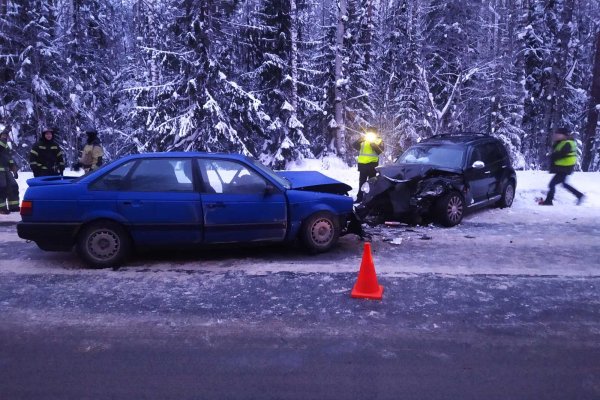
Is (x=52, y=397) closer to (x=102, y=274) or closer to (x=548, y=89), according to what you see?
(x=102, y=274)

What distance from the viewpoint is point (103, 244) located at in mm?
6430

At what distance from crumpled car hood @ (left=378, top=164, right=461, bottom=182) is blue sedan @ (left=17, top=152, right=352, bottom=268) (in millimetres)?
2868

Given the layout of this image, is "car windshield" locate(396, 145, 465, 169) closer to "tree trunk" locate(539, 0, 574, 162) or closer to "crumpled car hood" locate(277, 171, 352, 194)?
"crumpled car hood" locate(277, 171, 352, 194)

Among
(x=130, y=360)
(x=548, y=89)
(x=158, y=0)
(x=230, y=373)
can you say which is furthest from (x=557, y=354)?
(x=158, y=0)

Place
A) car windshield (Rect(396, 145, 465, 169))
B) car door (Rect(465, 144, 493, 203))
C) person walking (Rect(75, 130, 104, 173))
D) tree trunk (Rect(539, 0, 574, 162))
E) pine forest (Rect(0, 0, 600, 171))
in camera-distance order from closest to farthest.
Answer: car door (Rect(465, 144, 493, 203)) → car windshield (Rect(396, 145, 465, 169)) → person walking (Rect(75, 130, 104, 173)) → pine forest (Rect(0, 0, 600, 171)) → tree trunk (Rect(539, 0, 574, 162))

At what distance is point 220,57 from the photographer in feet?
62.4

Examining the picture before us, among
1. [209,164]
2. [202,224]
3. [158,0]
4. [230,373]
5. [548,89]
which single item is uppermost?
[158,0]

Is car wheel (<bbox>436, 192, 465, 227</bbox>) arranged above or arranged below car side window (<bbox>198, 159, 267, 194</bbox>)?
below

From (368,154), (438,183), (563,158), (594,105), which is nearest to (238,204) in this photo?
(438,183)

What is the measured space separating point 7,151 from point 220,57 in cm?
1019

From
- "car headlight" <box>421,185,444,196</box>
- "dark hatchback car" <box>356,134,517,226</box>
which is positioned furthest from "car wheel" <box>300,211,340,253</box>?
"car headlight" <box>421,185,444,196</box>

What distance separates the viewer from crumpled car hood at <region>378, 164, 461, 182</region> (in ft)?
30.8

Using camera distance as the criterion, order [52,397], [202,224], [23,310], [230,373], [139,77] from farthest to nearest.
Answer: [139,77] < [202,224] < [23,310] < [230,373] < [52,397]

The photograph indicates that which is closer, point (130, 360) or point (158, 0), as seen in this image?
point (130, 360)
